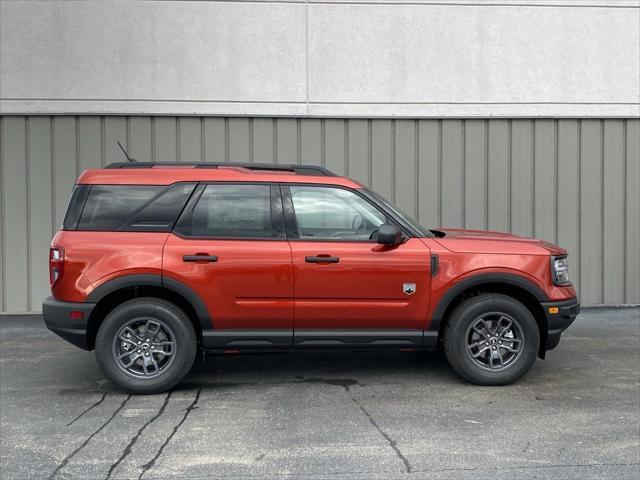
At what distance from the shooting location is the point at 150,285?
6.00 metres

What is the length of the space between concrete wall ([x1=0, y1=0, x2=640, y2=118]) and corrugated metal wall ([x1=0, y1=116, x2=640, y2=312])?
243 millimetres

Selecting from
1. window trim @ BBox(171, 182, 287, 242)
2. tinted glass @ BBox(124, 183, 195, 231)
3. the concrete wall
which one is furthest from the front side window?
the concrete wall

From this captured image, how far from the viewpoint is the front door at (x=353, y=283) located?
238 inches

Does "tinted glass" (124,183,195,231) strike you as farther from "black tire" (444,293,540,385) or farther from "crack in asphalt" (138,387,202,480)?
"black tire" (444,293,540,385)

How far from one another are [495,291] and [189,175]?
9.70 feet

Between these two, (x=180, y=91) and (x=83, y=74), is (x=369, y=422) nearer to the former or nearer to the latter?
(x=180, y=91)

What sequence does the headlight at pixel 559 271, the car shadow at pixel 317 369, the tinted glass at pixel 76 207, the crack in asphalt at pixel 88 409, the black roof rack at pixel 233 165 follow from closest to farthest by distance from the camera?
1. the crack in asphalt at pixel 88 409
2. the tinted glass at pixel 76 207
3. the headlight at pixel 559 271
4. the black roof rack at pixel 233 165
5. the car shadow at pixel 317 369

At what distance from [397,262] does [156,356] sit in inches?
88.1

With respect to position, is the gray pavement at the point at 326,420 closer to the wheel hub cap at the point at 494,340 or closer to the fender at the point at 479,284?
the wheel hub cap at the point at 494,340

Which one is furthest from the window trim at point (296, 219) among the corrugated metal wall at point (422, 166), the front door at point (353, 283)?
the corrugated metal wall at point (422, 166)

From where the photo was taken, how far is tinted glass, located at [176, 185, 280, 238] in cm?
613

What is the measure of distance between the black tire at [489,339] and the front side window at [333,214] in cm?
111

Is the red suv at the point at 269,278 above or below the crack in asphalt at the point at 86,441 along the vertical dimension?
above

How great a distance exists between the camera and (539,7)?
10805 mm
